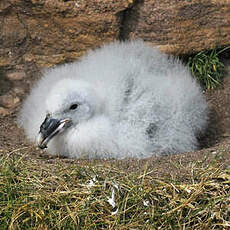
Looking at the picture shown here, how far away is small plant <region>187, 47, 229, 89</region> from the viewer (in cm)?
585

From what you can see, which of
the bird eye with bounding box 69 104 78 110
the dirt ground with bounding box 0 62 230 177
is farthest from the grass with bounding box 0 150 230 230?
the bird eye with bounding box 69 104 78 110

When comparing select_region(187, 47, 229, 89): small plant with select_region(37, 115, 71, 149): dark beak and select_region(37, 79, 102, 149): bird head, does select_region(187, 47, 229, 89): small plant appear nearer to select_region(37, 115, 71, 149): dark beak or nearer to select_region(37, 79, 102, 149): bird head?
select_region(37, 79, 102, 149): bird head

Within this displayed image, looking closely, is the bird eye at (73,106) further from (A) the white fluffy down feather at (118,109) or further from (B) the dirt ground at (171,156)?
(B) the dirt ground at (171,156)

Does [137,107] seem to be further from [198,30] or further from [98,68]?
[198,30]

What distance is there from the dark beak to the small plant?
1570mm

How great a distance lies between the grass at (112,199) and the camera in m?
3.93

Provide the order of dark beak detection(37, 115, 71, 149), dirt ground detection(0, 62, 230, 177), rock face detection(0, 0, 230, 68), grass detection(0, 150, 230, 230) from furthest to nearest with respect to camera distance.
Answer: rock face detection(0, 0, 230, 68) < dark beak detection(37, 115, 71, 149) < dirt ground detection(0, 62, 230, 177) < grass detection(0, 150, 230, 230)

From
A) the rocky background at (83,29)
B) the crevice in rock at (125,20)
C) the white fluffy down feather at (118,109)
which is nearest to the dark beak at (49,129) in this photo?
the white fluffy down feather at (118,109)

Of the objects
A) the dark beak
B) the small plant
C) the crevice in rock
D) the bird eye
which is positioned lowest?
the dark beak

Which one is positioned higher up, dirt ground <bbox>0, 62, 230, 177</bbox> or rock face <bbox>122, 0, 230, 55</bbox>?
rock face <bbox>122, 0, 230, 55</bbox>

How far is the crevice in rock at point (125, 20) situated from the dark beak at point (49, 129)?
124 cm

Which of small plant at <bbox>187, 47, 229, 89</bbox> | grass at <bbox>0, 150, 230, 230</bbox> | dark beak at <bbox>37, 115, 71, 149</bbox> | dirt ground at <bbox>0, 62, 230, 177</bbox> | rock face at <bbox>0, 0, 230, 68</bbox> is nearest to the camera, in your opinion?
grass at <bbox>0, 150, 230, 230</bbox>

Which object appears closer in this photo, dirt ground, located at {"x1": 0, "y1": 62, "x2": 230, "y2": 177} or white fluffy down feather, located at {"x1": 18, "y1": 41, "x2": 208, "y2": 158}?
dirt ground, located at {"x1": 0, "y1": 62, "x2": 230, "y2": 177}

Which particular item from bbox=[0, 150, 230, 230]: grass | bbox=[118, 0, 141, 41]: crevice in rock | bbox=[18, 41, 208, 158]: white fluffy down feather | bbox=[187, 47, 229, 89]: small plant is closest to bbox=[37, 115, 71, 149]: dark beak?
bbox=[18, 41, 208, 158]: white fluffy down feather
